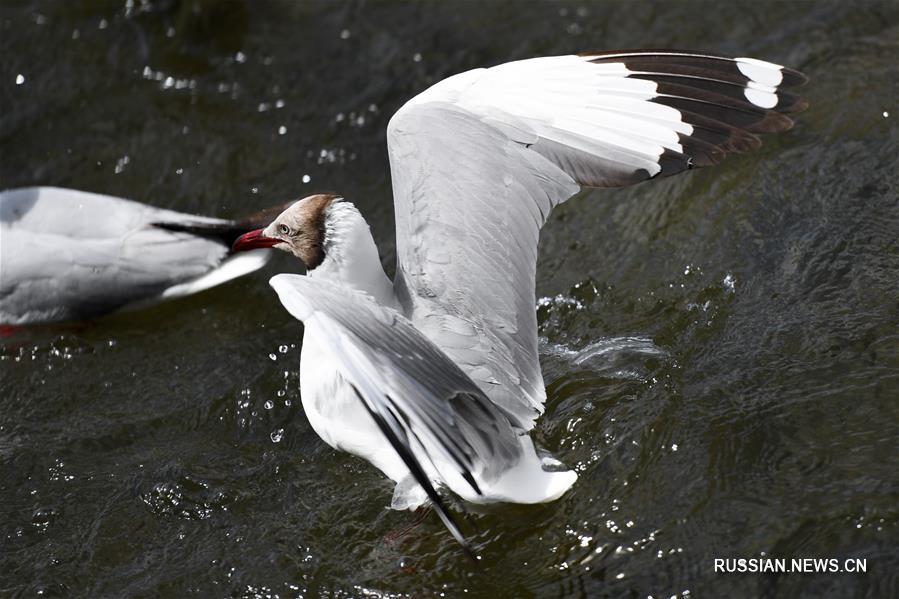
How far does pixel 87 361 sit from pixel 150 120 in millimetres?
1464

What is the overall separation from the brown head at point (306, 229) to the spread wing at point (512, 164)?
0.86ft

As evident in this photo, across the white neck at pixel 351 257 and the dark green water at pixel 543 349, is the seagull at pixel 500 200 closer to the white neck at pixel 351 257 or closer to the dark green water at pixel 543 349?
the white neck at pixel 351 257

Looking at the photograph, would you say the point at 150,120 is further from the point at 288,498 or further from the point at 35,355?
the point at 288,498

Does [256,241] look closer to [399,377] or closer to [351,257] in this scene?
[351,257]

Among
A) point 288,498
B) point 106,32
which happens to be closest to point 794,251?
point 288,498

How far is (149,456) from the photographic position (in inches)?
137

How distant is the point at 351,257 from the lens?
306 cm

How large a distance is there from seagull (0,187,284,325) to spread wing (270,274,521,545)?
1805 millimetres

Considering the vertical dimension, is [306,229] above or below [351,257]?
above

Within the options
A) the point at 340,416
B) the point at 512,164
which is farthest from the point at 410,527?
the point at 512,164

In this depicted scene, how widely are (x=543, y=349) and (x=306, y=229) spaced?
91 centimetres

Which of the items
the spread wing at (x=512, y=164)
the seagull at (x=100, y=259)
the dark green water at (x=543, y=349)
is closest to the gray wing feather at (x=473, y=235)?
the spread wing at (x=512, y=164)

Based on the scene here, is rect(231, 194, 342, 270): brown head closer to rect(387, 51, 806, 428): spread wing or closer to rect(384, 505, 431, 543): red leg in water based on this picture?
rect(387, 51, 806, 428): spread wing

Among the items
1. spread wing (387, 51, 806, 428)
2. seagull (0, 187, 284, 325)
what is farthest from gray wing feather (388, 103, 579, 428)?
seagull (0, 187, 284, 325)
